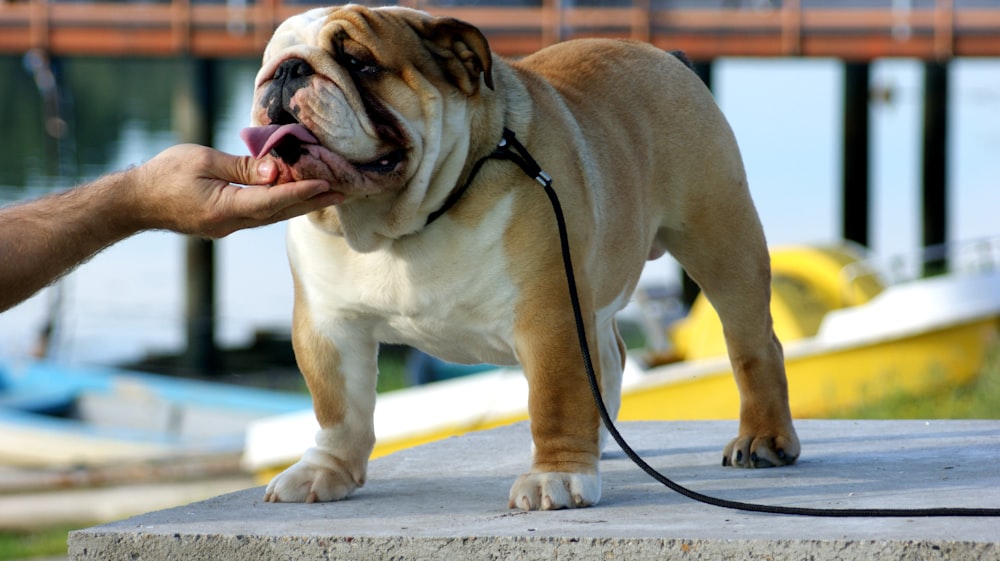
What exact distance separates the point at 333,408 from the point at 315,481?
197mm

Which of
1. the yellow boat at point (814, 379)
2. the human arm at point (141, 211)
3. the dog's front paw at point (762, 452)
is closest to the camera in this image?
the human arm at point (141, 211)

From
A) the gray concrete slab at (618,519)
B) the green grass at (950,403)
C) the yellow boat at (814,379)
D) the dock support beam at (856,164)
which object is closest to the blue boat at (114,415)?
the yellow boat at (814,379)

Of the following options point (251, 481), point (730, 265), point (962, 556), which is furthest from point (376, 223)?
point (251, 481)

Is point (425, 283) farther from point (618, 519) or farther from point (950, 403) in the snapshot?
point (950, 403)

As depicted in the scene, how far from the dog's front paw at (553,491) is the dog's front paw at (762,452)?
81 centimetres

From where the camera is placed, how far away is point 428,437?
874 cm

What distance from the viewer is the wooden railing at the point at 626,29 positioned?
17328mm

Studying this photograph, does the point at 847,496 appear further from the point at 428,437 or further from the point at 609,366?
the point at 428,437

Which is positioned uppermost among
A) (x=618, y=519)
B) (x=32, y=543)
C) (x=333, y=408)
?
(x=333, y=408)

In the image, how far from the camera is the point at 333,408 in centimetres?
343

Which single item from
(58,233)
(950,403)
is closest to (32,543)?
(950,403)

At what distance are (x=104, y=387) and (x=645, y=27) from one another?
8401 mm

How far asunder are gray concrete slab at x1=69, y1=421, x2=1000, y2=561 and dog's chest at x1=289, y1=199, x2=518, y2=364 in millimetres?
447

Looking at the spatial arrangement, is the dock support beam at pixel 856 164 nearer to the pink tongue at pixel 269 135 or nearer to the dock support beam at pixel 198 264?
the dock support beam at pixel 198 264
